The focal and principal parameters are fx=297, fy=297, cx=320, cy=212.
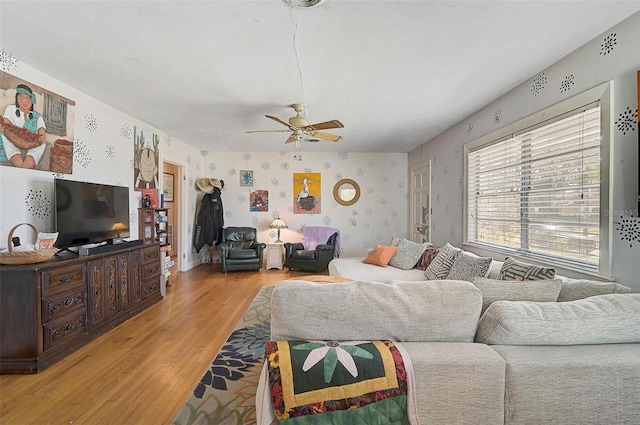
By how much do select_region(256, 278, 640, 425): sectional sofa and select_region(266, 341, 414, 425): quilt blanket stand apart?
0.07 metres

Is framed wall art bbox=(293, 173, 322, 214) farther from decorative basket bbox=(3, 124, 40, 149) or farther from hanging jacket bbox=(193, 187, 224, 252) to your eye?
decorative basket bbox=(3, 124, 40, 149)

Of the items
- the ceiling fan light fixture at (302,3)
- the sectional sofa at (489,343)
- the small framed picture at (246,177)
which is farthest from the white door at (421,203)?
the sectional sofa at (489,343)

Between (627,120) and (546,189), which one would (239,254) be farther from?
(627,120)

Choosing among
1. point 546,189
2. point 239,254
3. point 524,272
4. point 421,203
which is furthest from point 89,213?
point 421,203

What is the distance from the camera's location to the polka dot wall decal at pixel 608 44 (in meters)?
1.97

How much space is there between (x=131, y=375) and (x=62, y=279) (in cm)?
99

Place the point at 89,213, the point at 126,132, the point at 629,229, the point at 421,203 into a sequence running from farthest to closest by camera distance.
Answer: the point at 421,203 < the point at 126,132 < the point at 89,213 < the point at 629,229

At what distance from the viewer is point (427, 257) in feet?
12.4

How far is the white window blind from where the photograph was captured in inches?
85.5

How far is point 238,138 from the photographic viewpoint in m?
5.17

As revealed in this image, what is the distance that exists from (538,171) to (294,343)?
2742 millimetres

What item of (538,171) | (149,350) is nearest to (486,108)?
(538,171)

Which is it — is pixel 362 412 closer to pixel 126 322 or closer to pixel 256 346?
pixel 256 346

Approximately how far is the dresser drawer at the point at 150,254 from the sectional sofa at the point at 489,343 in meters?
3.02
